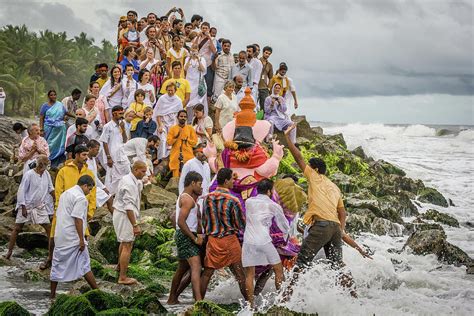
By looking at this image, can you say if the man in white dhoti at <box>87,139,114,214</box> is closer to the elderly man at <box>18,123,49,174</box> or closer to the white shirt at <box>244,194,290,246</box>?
the elderly man at <box>18,123,49,174</box>

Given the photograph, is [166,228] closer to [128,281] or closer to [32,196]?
[32,196]

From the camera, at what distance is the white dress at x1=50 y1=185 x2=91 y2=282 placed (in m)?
8.95

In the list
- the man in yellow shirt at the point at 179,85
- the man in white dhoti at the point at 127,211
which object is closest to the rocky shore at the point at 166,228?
the man in white dhoti at the point at 127,211

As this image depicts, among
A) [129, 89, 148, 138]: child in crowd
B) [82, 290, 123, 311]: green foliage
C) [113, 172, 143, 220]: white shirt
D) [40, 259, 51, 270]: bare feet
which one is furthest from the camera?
[129, 89, 148, 138]: child in crowd

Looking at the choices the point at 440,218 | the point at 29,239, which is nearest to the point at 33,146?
the point at 29,239

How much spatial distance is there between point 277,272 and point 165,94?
7.62m

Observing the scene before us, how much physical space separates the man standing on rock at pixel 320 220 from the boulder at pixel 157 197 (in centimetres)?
548

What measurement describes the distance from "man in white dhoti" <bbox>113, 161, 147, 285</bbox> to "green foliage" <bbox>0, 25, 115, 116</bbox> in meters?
45.2

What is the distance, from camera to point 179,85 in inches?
638

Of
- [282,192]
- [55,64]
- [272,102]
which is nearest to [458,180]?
[272,102]

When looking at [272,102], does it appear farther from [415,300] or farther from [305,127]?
[415,300]

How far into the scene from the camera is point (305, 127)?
77.2 ft

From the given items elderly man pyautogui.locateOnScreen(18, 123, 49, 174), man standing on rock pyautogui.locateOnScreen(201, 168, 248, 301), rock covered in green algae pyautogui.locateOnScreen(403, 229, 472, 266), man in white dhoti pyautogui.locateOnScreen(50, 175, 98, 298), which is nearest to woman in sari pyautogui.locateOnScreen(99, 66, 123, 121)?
elderly man pyautogui.locateOnScreen(18, 123, 49, 174)

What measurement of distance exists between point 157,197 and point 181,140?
4.36 feet
